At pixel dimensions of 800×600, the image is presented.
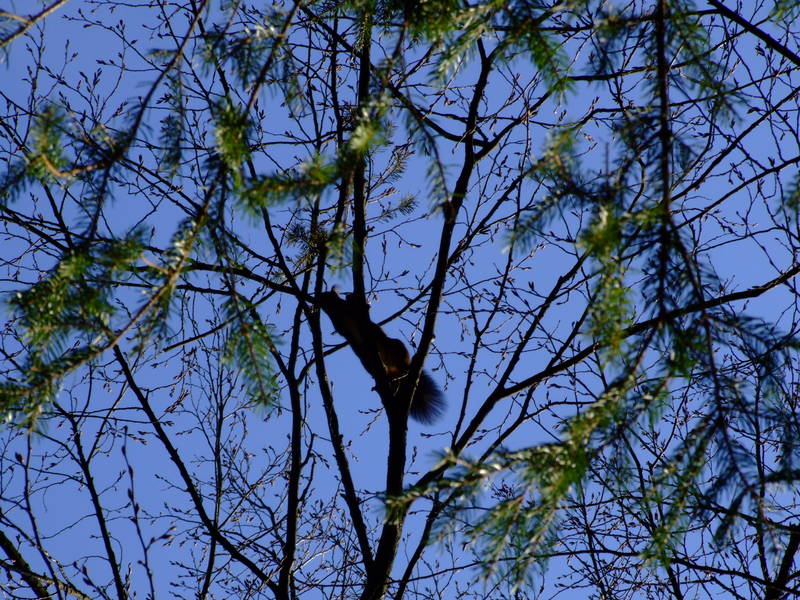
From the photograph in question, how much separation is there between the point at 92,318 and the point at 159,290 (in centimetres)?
17

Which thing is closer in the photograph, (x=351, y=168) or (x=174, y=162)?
(x=351, y=168)

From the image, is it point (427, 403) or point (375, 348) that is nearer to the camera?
point (375, 348)

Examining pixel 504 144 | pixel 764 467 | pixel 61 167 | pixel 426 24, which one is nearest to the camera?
pixel 61 167

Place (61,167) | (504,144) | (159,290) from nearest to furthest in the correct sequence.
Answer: (159,290), (61,167), (504,144)

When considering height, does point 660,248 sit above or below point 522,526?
above

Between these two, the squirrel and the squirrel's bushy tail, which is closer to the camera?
the squirrel

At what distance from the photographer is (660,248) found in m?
1.59

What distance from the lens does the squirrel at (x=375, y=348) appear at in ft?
12.0

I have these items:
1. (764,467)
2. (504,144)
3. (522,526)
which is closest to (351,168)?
(522,526)

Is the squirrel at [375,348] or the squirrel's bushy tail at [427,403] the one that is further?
the squirrel's bushy tail at [427,403]

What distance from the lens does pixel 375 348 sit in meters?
3.68

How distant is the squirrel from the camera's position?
12.0 feet

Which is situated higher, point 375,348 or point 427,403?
point 427,403

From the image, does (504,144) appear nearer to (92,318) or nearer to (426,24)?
(426,24)
